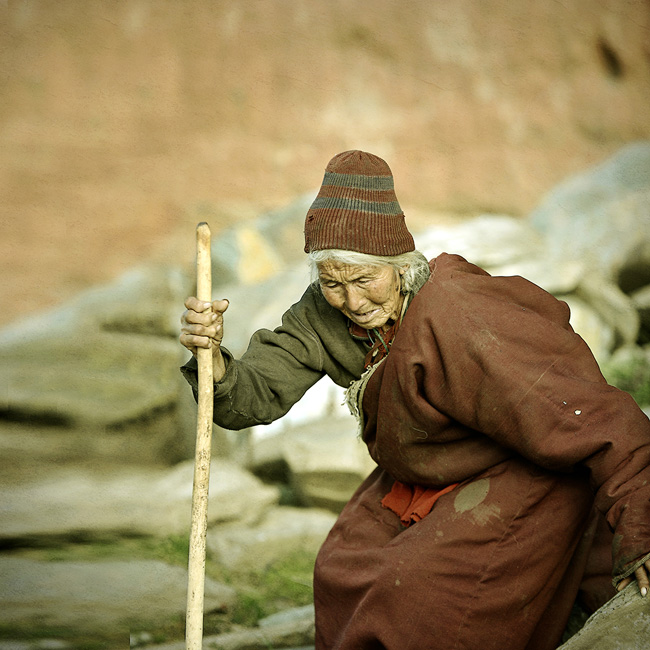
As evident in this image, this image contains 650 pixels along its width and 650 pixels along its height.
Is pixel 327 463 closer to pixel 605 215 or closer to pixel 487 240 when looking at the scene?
pixel 487 240

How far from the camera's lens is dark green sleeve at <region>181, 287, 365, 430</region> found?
2.58 meters

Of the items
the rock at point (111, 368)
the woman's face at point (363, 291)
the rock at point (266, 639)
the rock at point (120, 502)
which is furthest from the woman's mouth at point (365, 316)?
the rock at point (111, 368)

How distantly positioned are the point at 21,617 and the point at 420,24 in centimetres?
397

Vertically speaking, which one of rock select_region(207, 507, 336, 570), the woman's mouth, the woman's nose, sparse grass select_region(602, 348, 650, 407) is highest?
sparse grass select_region(602, 348, 650, 407)

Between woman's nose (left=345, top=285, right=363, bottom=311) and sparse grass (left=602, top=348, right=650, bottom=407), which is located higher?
sparse grass (left=602, top=348, right=650, bottom=407)

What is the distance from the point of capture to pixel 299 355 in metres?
2.66

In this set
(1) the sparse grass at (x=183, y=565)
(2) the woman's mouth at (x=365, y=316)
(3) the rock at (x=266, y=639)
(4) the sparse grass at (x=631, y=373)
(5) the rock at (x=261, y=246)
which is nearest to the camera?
(2) the woman's mouth at (x=365, y=316)

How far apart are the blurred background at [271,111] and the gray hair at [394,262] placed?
2.69 m

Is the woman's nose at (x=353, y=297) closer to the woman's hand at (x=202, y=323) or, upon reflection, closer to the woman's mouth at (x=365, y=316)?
the woman's mouth at (x=365, y=316)

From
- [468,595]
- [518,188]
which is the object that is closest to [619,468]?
[468,595]

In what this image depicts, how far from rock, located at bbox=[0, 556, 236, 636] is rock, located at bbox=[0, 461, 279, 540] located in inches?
11.5

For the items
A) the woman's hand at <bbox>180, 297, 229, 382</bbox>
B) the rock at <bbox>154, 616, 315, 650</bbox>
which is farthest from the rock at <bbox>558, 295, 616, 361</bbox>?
the woman's hand at <bbox>180, 297, 229, 382</bbox>

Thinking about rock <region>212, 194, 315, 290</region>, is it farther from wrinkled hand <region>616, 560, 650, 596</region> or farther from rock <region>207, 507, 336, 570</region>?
wrinkled hand <region>616, 560, 650, 596</region>

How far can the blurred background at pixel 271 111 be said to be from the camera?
4.66m
